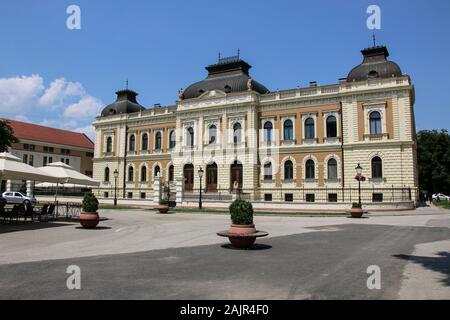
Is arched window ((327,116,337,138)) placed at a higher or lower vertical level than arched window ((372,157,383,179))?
higher

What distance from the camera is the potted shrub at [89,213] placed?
16250mm

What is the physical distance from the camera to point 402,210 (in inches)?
1167

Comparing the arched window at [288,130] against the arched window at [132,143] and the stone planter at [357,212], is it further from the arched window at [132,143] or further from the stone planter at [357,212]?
the arched window at [132,143]

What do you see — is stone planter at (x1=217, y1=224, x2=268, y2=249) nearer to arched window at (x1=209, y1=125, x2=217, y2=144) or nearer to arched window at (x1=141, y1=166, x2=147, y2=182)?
arched window at (x1=209, y1=125, x2=217, y2=144)

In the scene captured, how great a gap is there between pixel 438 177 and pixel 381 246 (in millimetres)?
50703

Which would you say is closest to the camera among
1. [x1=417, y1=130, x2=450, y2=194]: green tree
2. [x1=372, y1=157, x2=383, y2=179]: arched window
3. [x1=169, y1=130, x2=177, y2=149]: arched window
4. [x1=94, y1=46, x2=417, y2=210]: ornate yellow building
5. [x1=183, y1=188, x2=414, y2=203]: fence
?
[x1=183, y1=188, x2=414, y2=203]: fence

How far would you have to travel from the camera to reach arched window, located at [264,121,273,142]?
134 ft

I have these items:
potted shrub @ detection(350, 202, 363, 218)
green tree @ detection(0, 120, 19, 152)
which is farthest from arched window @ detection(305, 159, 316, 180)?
green tree @ detection(0, 120, 19, 152)

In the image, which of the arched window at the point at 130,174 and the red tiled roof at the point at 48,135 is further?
the red tiled roof at the point at 48,135

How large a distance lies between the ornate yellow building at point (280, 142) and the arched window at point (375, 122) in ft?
0.29

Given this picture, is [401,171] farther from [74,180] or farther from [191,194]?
[74,180]

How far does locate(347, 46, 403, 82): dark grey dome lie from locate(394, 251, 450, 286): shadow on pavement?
28.7 metres

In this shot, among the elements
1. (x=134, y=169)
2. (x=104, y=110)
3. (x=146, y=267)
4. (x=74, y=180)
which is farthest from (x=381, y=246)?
(x=104, y=110)

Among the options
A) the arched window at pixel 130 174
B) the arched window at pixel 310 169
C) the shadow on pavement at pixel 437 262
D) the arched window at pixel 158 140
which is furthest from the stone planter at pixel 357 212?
the arched window at pixel 130 174
